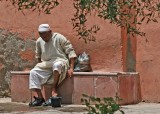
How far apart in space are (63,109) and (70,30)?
166 centimetres

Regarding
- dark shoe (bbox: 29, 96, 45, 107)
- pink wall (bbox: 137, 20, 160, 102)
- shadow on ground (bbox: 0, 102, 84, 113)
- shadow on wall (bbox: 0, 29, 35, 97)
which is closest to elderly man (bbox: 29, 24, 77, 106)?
dark shoe (bbox: 29, 96, 45, 107)


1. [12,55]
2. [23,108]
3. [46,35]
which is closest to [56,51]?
[46,35]

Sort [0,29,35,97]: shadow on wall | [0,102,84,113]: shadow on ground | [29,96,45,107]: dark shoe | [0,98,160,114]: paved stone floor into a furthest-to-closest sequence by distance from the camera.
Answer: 1. [0,29,35,97]: shadow on wall
2. [29,96,45,107]: dark shoe
3. [0,102,84,113]: shadow on ground
4. [0,98,160,114]: paved stone floor

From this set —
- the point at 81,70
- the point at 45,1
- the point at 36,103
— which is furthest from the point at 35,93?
the point at 45,1

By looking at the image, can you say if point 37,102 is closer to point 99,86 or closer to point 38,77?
point 38,77

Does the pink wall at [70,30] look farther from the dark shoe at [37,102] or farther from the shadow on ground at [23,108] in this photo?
the shadow on ground at [23,108]

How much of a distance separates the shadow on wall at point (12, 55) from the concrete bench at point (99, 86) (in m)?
0.45

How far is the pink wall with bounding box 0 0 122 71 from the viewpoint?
8.10 meters

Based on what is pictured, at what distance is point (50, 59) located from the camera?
25.7ft

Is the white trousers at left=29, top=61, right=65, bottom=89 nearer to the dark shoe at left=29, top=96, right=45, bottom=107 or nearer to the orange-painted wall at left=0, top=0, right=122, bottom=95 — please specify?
the dark shoe at left=29, top=96, right=45, bottom=107

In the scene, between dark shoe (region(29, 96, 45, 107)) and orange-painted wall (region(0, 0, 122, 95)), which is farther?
orange-painted wall (region(0, 0, 122, 95))

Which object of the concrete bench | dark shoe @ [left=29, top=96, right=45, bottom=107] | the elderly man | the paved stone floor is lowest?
the paved stone floor

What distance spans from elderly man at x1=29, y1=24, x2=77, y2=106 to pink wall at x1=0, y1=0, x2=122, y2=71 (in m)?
0.44

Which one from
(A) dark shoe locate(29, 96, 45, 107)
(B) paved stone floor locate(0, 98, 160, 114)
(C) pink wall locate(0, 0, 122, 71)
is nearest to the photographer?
(B) paved stone floor locate(0, 98, 160, 114)
